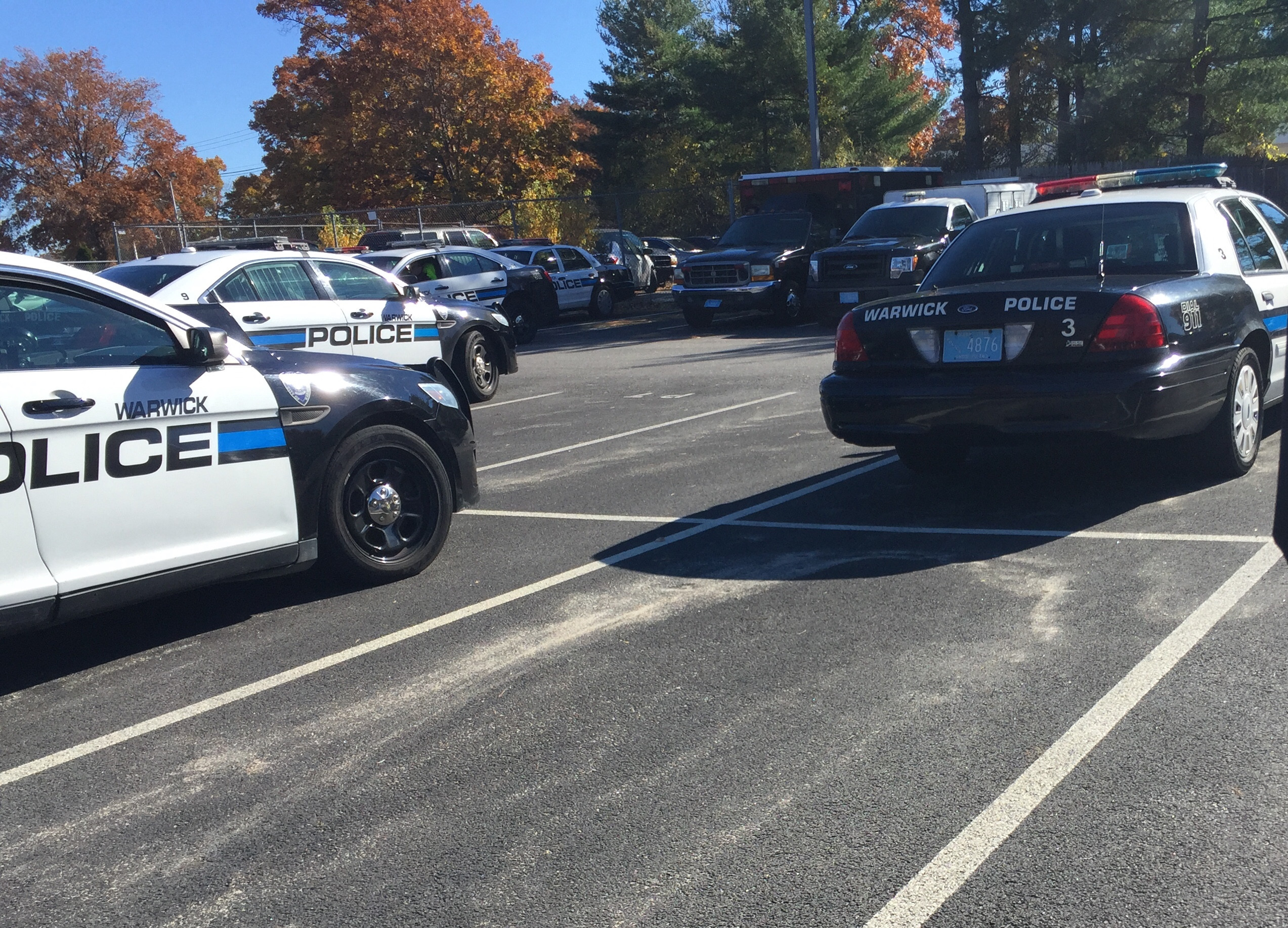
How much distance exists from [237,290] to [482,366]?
3.43m

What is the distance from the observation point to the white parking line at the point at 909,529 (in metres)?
5.63

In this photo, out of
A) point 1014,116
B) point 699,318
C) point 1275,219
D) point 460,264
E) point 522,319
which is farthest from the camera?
point 1014,116

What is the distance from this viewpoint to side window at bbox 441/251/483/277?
18406 mm

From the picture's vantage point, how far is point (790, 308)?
1983 cm

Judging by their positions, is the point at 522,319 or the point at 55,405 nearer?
the point at 55,405

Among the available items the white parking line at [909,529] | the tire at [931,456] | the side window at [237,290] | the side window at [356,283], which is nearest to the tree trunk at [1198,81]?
the side window at [356,283]

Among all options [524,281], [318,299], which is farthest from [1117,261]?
[524,281]

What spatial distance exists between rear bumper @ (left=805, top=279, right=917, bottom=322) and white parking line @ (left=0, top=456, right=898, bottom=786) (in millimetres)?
10763

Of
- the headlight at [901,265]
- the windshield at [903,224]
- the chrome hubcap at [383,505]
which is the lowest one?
the chrome hubcap at [383,505]

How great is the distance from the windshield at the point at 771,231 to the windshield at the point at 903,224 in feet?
6.37

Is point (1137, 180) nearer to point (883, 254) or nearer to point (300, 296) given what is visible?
point (300, 296)

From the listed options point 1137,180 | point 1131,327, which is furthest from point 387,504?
point 1137,180

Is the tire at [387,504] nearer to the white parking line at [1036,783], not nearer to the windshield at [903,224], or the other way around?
the white parking line at [1036,783]

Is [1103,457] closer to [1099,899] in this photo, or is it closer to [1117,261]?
[1117,261]
